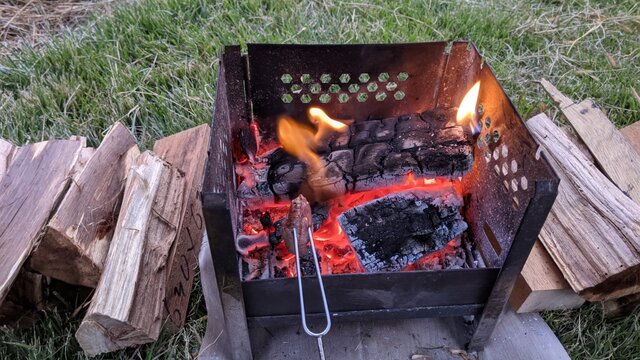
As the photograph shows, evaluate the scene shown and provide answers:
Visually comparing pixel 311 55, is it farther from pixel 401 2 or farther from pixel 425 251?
pixel 401 2

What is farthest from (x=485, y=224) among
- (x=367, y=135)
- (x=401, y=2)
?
(x=401, y=2)

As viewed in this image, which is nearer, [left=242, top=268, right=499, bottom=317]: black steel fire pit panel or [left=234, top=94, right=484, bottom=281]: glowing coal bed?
[left=242, top=268, right=499, bottom=317]: black steel fire pit panel

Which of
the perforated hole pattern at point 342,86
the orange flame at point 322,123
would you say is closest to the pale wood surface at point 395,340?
the orange flame at point 322,123

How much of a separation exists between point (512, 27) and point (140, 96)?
240 cm

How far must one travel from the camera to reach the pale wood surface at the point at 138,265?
5.36ft

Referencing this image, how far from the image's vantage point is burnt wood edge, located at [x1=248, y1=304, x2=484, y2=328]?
155 cm

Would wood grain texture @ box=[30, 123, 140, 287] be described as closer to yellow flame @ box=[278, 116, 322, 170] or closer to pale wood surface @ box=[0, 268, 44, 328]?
pale wood surface @ box=[0, 268, 44, 328]

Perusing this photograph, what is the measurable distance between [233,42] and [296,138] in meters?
1.48

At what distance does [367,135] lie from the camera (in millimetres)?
1903

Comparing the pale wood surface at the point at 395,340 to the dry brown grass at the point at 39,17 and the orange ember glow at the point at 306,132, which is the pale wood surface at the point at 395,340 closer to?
the orange ember glow at the point at 306,132

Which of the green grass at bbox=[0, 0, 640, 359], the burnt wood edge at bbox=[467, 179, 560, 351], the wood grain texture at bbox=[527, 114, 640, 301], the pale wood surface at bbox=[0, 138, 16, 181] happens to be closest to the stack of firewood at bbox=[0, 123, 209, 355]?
the pale wood surface at bbox=[0, 138, 16, 181]

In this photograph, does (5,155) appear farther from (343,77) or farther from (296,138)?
(343,77)

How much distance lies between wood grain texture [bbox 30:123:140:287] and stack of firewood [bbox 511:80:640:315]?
151 cm

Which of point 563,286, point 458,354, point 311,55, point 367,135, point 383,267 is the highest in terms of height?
point 311,55
